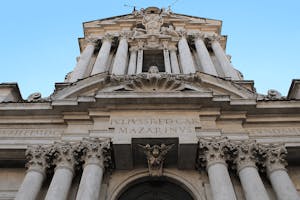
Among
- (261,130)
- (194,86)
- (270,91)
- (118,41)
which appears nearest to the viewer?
(261,130)

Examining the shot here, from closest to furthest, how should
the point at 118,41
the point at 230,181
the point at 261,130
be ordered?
the point at 230,181, the point at 261,130, the point at 118,41

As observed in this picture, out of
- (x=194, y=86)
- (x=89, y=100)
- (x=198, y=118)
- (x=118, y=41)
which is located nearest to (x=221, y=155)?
(x=198, y=118)

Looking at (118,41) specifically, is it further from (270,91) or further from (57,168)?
(57,168)

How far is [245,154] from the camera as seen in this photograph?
13.0 metres

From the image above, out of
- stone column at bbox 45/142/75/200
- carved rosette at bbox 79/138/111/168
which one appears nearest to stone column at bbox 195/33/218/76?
carved rosette at bbox 79/138/111/168

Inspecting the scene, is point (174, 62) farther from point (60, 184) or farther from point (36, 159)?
point (60, 184)

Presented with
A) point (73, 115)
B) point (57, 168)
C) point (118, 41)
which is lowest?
point (57, 168)

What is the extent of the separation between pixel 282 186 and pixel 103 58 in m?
12.8

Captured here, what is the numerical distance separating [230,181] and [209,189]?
35.2 inches

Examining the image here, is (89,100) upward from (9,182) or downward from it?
upward

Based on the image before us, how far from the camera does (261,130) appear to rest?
14.6 metres

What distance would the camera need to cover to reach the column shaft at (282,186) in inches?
458

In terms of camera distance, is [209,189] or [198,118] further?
[198,118]

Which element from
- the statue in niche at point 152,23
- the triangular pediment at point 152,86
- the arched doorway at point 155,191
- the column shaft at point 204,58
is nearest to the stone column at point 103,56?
the statue in niche at point 152,23
